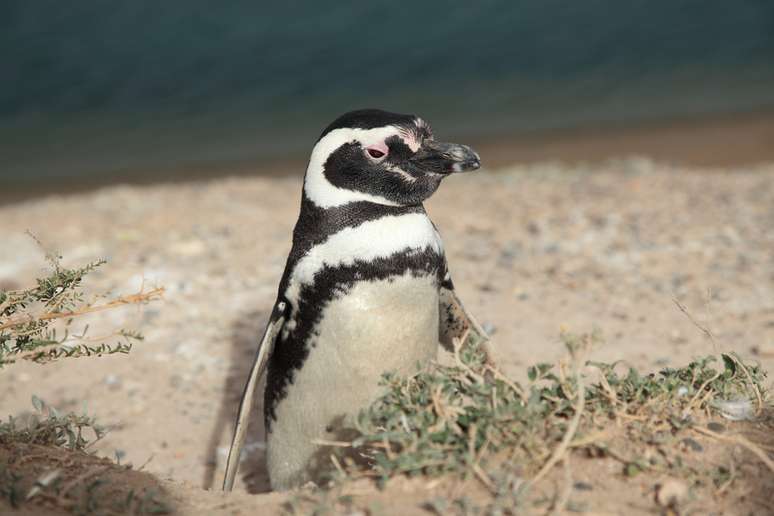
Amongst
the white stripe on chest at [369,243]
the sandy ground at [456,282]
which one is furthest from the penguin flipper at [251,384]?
the sandy ground at [456,282]

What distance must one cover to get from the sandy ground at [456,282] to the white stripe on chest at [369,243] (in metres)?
0.76

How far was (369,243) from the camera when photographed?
2857 mm

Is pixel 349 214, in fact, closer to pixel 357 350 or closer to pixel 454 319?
pixel 357 350

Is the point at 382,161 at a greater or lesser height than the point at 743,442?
greater

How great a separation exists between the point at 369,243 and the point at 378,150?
32 cm

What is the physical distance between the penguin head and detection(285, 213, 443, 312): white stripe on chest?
0.26 ft

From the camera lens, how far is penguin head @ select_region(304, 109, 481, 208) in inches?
114

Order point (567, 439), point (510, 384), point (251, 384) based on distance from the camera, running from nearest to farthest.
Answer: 1. point (567, 439)
2. point (510, 384)
3. point (251, 384)

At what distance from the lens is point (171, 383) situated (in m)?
4.45

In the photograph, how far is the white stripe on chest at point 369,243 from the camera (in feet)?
9.37

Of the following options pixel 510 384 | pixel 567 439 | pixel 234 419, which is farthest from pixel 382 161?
pixel 234 419

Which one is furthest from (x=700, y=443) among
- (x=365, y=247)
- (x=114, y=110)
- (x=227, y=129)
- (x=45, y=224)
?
(x=114, y=110)

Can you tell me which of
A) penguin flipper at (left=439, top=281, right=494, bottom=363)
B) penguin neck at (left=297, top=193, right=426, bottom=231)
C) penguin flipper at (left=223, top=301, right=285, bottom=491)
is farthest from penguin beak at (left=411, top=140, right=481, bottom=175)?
penguin flipper at (left=223, top=301, right=285, bottom=491)

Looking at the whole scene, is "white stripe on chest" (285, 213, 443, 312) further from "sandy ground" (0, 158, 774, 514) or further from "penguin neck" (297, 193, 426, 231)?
"sandy ground" (0, 158, 774, 514)
